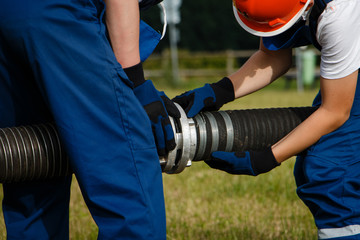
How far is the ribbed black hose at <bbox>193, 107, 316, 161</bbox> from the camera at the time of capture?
202cm

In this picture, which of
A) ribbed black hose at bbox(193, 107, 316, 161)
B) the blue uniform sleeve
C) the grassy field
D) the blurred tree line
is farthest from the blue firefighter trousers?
the blurred tree line

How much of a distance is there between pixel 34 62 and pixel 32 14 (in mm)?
162

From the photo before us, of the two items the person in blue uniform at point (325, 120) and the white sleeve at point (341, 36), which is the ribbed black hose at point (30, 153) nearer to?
the person in blue uniform at point (325, 120)

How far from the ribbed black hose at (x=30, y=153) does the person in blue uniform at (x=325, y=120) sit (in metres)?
0.59

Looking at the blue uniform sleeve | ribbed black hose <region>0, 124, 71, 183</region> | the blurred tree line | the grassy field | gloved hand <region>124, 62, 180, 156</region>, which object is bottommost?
the blurred tree line

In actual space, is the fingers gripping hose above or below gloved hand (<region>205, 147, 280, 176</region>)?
above

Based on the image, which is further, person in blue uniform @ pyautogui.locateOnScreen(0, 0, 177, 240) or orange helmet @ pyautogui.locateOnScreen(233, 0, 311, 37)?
orange helmet @ pyautogui.locateOnScreen(233, 0, 311, 37)

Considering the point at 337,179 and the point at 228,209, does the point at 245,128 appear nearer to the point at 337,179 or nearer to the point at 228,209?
the point at 337,179

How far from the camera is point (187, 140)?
6.30 feet

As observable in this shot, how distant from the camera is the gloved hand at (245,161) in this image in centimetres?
200

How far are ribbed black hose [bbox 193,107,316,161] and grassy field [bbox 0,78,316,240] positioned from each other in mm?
1059

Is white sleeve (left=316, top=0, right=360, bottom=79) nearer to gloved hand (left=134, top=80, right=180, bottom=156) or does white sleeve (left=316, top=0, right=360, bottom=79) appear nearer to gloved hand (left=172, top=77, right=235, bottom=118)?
gloved hand (left=172, top=77, right=235, bottom=118)

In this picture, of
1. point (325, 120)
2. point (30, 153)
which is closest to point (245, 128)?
point (325, 120)

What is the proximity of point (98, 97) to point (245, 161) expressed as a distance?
0.74 metres
